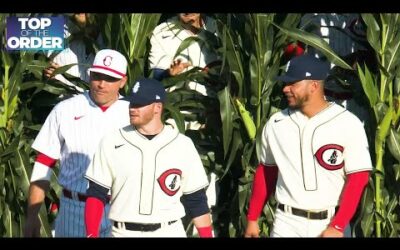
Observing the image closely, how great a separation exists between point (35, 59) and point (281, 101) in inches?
76.8

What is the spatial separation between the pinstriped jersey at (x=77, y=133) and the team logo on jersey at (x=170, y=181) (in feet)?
2.48

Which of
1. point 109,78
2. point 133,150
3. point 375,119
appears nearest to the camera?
point 133,150

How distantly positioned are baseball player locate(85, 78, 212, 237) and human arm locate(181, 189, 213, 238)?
0.14ft

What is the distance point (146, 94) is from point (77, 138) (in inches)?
36.4

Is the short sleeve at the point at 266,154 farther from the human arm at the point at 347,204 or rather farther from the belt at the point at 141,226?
the belt at the point at 141,226

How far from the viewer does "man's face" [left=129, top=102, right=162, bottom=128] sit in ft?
22.7

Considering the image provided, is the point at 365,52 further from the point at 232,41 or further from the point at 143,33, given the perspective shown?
the point at 143,33

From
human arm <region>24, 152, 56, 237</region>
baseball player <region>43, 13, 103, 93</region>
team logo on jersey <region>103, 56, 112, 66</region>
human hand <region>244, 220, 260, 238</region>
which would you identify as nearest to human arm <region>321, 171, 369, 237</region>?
human hand <region>244, 220, 260, 238</region>

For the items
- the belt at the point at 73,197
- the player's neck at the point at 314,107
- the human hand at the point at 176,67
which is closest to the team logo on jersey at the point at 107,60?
the belt at the point at 73,197

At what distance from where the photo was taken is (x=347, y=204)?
22.8 ft

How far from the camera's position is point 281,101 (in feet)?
29.6

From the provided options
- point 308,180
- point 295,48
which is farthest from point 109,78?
point 295,48

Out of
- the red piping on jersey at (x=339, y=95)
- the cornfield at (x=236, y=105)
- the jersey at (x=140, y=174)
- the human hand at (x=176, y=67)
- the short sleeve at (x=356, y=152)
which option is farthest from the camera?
the red piping on jersey at (x=339, y=95)

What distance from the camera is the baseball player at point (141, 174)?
273 inches
